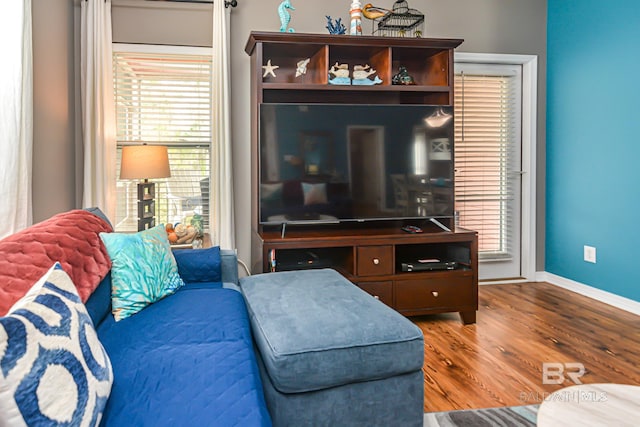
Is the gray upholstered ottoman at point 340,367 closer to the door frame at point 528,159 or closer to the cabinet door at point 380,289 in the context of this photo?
the cabinet door at point 380,289

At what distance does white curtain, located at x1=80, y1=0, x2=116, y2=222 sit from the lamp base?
0.42 metres

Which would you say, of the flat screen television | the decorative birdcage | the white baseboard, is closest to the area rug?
the flat screen television

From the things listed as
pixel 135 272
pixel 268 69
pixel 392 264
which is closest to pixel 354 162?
pixel 392 264

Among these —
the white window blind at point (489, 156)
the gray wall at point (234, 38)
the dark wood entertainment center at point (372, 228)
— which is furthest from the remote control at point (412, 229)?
the gray wall at point (234, 38)

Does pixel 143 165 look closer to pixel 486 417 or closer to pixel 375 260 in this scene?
pixel 375 260

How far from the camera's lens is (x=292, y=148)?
3412 mm

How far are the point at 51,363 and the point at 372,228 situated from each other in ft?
9.45

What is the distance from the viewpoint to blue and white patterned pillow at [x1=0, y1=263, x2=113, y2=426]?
0.84 meters

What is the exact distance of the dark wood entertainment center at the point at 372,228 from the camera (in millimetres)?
3271

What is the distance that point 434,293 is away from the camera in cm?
337

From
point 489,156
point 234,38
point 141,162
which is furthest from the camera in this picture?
point 489,156

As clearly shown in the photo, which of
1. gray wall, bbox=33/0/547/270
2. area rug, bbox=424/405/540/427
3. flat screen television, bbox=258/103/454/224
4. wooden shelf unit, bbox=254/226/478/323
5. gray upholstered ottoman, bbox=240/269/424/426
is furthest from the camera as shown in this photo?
flat screen television, bbox=258/103/454/224

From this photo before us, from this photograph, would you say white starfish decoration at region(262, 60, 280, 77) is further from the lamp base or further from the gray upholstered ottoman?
the gray upholstered ottoman

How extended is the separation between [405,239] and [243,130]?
1.56 m
